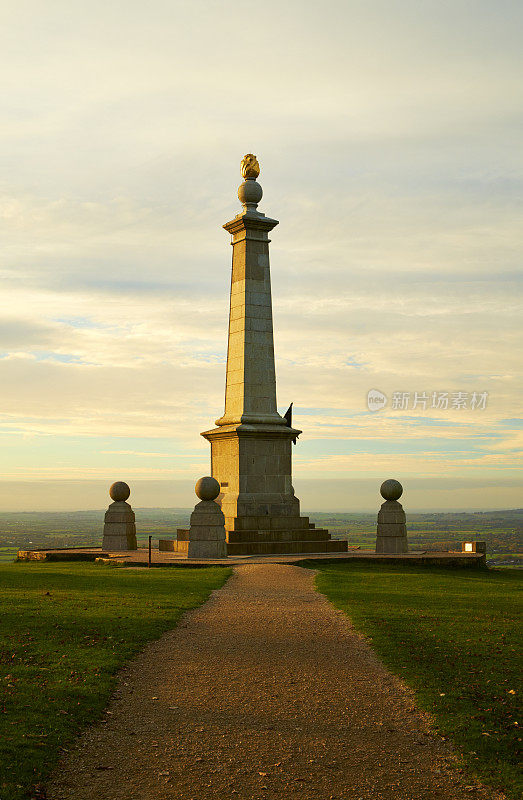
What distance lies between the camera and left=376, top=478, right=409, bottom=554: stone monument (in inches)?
1244

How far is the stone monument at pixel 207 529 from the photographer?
2786 cm

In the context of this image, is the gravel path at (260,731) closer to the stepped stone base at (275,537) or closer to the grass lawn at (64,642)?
the grass lawn at (64,642)

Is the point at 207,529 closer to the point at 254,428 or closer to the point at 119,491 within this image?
the point at 254,428

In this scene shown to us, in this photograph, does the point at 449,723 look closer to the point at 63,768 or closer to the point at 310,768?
the point at 310,768

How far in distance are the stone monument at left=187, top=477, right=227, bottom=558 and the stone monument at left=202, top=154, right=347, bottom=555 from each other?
2.18 m

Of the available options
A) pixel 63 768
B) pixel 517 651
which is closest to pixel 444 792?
pixel 63 768

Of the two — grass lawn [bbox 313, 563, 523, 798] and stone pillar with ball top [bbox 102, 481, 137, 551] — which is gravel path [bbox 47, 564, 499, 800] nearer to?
grass lawn [bbox 313, 563, 523, 798]

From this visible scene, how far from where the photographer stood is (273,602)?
18016mm

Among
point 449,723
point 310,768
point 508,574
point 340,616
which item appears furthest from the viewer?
point 508,574

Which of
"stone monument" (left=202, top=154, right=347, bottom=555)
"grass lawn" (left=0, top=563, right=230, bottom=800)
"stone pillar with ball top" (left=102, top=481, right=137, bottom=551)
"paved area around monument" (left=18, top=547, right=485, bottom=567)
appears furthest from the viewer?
"stone pillar with ball top" (left=102, top=481, right=137, bottom=551)

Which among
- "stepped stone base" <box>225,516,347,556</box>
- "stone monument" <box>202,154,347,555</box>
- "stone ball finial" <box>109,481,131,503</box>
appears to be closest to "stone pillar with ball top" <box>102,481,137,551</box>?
"stone ball finial" <box>109,481,131,503</box>

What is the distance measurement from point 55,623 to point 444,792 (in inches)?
346

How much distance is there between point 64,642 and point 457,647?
628 centimetres

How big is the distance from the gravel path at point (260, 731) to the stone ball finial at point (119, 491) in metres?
20.7
